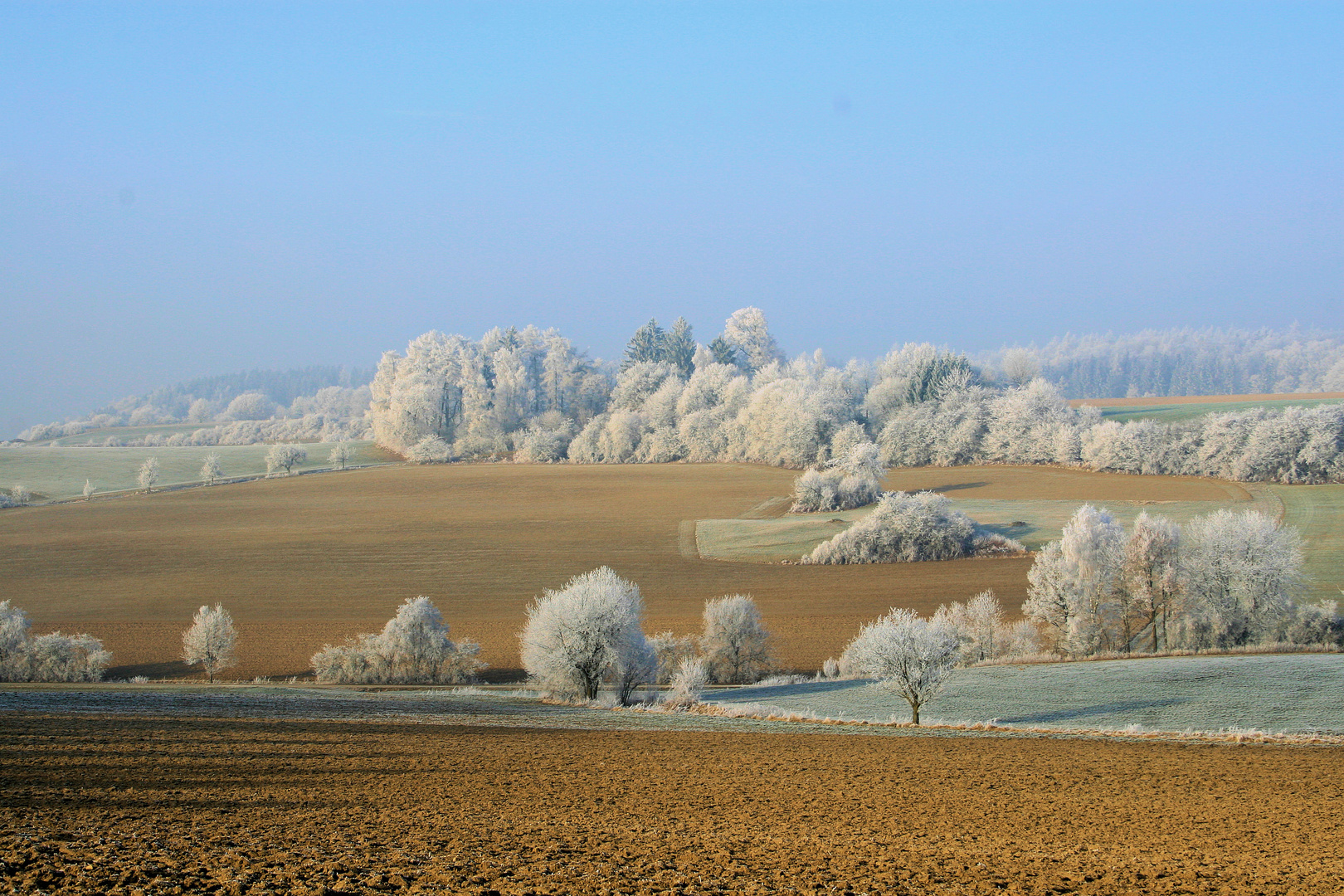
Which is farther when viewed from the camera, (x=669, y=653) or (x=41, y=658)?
(x=669, y=653)

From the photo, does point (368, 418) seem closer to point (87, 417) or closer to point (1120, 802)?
point (87, 417)

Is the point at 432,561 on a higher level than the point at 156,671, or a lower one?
higher

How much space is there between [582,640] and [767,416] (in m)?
57.4

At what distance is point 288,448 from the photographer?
82.9m

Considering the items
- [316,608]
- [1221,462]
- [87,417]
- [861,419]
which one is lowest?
[316,608]

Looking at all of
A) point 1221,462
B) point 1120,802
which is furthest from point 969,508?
point 1120,802

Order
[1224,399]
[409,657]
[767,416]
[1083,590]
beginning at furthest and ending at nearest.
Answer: [1224,399] → [767,416] → [1083,590] → [409,657]

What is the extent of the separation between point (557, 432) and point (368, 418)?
33286 mm

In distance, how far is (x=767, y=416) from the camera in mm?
78875

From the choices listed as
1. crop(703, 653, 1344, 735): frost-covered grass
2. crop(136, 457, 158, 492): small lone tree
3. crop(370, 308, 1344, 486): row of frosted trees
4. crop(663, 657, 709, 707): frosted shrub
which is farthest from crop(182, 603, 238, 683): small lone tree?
crop(136, 457, 158, 492): small lone tree

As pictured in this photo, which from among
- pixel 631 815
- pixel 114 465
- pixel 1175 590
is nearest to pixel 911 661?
pixel 631 815

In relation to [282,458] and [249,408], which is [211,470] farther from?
[249,408]

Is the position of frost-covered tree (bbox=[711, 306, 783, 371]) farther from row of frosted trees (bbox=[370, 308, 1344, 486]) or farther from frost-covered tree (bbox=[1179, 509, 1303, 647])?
frost-covered tree (bbox=[1179, 509, 1303, 647])

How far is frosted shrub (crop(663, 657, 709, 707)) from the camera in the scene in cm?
2183
